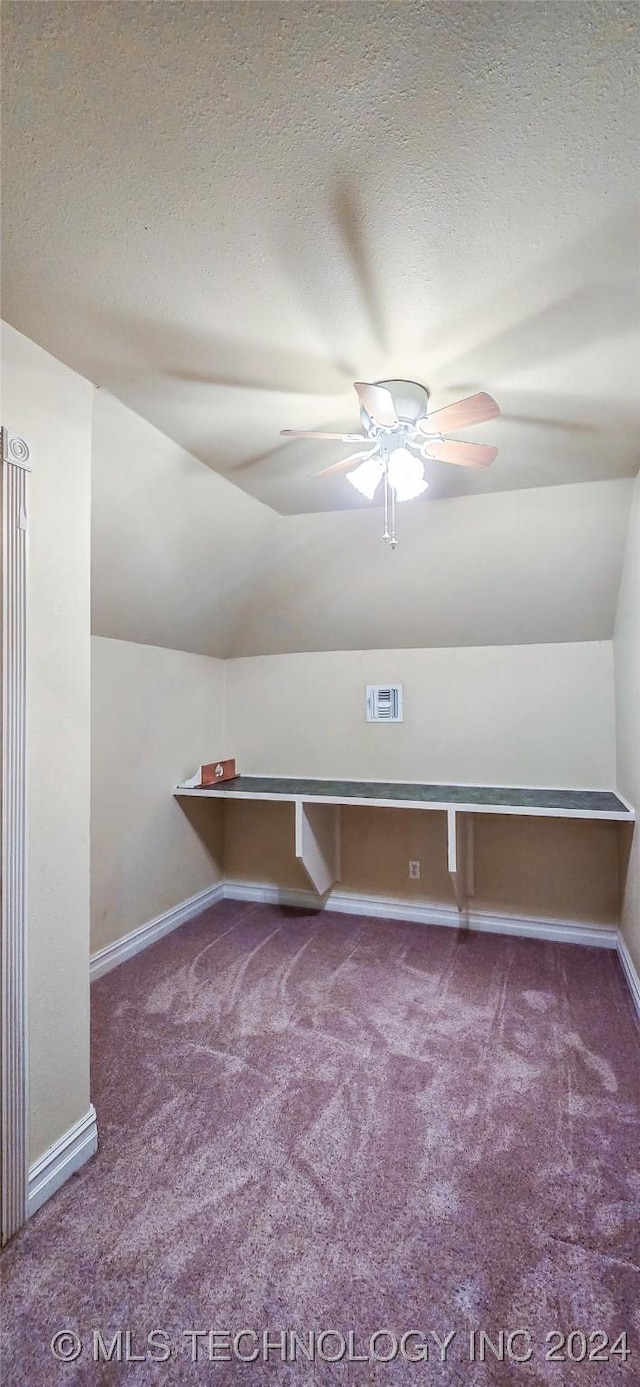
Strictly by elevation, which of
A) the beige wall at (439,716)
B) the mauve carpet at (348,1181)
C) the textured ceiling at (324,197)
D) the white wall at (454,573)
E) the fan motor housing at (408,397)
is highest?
the textured ceiling at (324,197)

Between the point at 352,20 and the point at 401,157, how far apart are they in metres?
0.22

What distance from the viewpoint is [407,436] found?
1763 mm

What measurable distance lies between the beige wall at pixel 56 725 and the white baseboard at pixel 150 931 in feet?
3.14

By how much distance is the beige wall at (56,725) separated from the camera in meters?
1.50

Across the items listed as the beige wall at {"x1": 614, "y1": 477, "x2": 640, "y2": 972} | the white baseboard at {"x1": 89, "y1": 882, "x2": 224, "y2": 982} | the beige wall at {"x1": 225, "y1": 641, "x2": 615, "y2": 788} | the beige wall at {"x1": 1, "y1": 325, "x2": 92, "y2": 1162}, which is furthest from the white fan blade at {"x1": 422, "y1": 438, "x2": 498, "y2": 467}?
the white baseboard at {"x1": 89, "y1": 882, "x2": 224, "y2": 982}

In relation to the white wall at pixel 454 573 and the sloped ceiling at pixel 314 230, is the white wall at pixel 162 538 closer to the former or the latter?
the sloped ceiling at pixel 314 230

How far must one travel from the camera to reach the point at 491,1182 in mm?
1567

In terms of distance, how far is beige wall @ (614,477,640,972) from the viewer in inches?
94.4

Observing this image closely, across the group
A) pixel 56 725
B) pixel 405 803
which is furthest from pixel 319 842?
pixel 56 725

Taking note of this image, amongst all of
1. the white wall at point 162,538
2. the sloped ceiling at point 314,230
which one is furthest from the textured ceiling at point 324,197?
the white wall at point 162,538

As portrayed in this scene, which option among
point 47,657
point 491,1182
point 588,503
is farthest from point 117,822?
point 588,503

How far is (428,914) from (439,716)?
1.25 m

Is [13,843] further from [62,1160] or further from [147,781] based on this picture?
[147,781]

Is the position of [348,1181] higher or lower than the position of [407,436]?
lower
